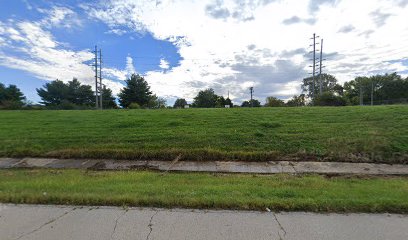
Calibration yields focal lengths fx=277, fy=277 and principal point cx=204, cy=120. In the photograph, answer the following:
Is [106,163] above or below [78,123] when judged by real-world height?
below

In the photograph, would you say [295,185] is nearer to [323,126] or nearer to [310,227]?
[310,227]

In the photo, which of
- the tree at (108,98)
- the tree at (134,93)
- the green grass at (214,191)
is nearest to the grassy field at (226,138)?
the green grass at (214,191)

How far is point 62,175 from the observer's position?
7.28m

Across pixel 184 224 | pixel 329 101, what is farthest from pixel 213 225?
pixel 329 101

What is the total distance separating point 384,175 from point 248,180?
3917 mm

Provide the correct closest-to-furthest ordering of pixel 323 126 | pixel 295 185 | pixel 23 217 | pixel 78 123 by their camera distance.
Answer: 1. pixel 23 217
2. pixel 295 185
3. pixel 323 126
4. pixel 78 123

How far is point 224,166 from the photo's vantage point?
8625 millimetres

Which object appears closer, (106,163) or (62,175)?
(62,175)

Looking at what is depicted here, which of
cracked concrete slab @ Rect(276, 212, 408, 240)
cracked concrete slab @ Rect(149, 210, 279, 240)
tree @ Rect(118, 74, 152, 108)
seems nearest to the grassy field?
cracked concrete slab @ Rect(276, 212, 408, 240)

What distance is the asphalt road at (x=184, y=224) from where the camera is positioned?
3.83 meters

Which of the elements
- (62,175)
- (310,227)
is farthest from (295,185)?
(62,175)

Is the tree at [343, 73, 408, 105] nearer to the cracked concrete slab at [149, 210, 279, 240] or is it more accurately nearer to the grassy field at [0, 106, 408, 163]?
the grassy field at [0, 106, 408, 163]

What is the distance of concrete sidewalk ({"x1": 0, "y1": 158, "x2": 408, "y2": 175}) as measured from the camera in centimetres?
805

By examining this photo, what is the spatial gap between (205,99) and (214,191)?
70864 mm
